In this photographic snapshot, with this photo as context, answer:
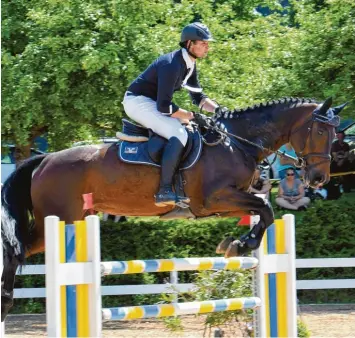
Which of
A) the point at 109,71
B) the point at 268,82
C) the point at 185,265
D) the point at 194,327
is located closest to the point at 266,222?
the point at 185,265

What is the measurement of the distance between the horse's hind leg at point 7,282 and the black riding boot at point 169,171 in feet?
4.16

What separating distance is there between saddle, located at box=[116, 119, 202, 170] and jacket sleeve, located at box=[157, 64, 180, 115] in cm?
32

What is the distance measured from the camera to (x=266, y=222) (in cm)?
734

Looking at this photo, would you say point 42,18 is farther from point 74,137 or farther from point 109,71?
point 74,137

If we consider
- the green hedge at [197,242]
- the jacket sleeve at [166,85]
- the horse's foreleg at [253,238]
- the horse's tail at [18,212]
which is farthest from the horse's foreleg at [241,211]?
the green hedge at [197,242]

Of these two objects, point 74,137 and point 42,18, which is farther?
point 74,137

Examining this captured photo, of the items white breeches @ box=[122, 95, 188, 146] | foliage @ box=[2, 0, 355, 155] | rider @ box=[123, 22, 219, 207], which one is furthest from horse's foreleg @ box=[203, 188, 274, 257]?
foliage @ box=[2, 0, 355, 155]

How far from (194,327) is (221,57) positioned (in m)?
3.67

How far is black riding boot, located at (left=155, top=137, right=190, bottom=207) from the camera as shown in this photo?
7586 millimetres

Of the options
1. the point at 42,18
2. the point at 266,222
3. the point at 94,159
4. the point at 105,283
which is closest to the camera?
the point at 266,222

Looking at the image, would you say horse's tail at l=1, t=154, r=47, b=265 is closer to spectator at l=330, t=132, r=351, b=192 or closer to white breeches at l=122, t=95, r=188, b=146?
white breeches at l=122, t=95, r=188, b=146

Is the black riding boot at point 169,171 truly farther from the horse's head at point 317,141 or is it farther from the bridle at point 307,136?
the horse's head at point 317,141

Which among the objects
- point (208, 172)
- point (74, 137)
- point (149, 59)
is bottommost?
point (208, 172)

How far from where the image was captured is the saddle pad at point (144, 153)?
25.5 ft
